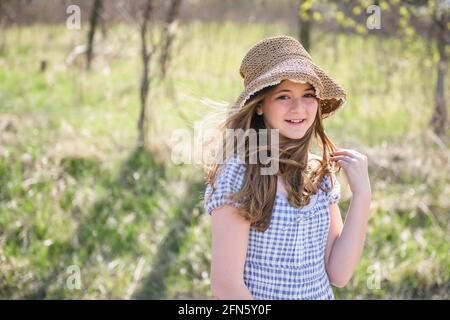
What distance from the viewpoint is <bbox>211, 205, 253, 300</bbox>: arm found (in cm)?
167

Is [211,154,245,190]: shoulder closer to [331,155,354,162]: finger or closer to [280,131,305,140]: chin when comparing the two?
[280,131,305,140]: chin

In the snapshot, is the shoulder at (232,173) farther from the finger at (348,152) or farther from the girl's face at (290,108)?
the finger at (348,152)

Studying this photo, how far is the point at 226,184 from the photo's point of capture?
1.73m

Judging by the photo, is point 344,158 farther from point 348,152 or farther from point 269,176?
point 269,176

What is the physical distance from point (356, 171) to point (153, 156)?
3.10 m

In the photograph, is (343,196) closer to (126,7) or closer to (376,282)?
(376,282)

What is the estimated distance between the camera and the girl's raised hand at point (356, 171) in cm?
186

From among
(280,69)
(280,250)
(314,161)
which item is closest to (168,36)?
(314,161)

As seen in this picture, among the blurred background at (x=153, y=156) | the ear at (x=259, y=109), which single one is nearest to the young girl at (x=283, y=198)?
the ear at (x=259, y=109)

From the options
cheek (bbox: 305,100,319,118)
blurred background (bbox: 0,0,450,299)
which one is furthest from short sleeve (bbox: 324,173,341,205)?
blurred background (bbox: 0,0,450,299)

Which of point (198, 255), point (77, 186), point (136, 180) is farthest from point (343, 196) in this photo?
point (77, 186)

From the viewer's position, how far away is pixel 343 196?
4309 millimetres

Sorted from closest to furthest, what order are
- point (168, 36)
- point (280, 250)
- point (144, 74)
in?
point (280, 250) → point (144, 74) → point (168, 36)

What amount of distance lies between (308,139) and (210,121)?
345 millimetres
